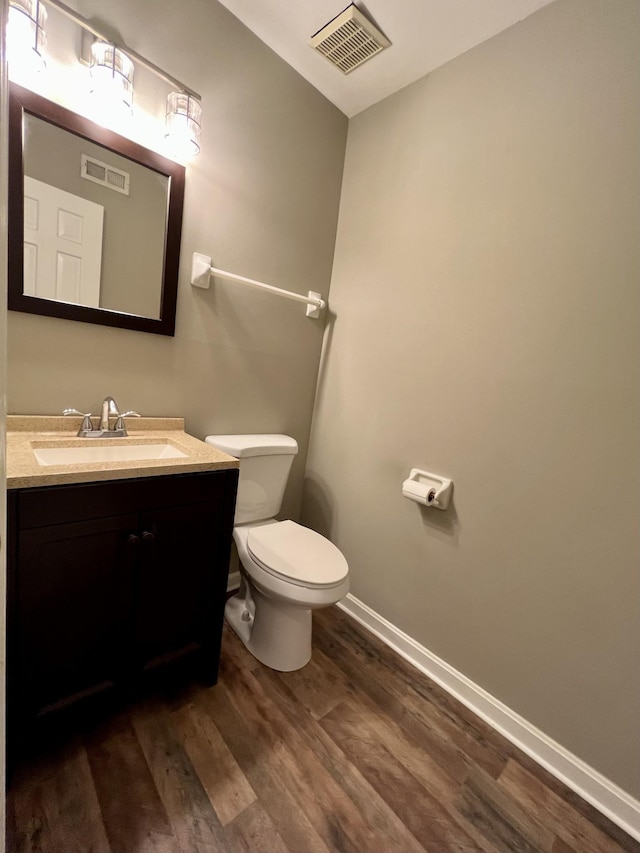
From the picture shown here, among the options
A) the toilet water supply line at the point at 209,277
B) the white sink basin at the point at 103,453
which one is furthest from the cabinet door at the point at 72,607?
the toilet water supply line at the point at 209,277

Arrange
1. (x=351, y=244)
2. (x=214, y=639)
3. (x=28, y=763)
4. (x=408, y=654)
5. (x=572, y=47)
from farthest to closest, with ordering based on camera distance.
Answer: (x=351, y=244)
(x=408, y=654)
(x=214, y=639)
(x=572, y=47)
(x=28, y=763)

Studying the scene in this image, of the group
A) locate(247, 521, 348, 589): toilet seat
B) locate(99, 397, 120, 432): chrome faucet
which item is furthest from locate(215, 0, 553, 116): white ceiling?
locate(247, 521, 348, 589): toilet seat

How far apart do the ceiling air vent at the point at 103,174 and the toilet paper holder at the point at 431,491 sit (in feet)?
5.16

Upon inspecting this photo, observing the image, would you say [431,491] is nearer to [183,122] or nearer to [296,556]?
[296,556]

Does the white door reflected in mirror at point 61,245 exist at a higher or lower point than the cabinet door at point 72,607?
higher

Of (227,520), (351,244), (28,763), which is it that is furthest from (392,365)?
(28,763)

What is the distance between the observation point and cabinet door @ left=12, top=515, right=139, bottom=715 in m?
0.94

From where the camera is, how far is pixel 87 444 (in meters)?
1.29

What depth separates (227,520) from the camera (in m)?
1.27

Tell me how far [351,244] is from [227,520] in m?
1.52

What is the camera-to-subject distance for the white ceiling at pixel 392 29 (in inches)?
51.9

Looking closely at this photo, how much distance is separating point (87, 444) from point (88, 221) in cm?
78

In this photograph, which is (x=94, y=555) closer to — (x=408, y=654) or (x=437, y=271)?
(x=408, y=654)

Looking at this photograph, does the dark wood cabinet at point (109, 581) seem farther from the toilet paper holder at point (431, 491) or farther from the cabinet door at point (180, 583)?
the toilet paper holder at point (431, 491)
